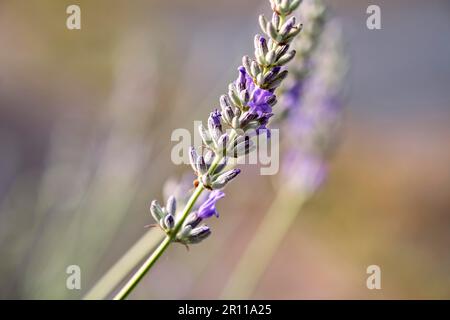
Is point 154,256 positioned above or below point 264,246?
above

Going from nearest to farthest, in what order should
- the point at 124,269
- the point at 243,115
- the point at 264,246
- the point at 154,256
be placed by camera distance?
the point at 154,256 → the point at 243,115 → the point at 124,269 → the point at 264,246

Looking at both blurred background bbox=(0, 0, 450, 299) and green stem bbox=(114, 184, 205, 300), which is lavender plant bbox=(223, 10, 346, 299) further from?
green stem bbox=(114, 184, 205, 300)

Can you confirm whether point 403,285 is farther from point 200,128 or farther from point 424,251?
point 200,128

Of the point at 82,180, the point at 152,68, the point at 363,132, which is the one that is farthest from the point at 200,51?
the point at 82,180

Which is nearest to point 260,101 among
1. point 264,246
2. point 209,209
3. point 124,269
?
point 209,209

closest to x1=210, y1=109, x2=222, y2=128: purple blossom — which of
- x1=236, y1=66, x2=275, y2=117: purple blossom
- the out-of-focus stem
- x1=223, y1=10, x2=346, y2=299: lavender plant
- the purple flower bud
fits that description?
x1=236, y1=66, x2=275, y2=117: purple blossom

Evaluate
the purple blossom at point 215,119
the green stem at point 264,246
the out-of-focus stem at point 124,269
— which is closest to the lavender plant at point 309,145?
the green stem at point 264,246

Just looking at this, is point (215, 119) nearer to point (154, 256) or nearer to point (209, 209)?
point (209, 209)
